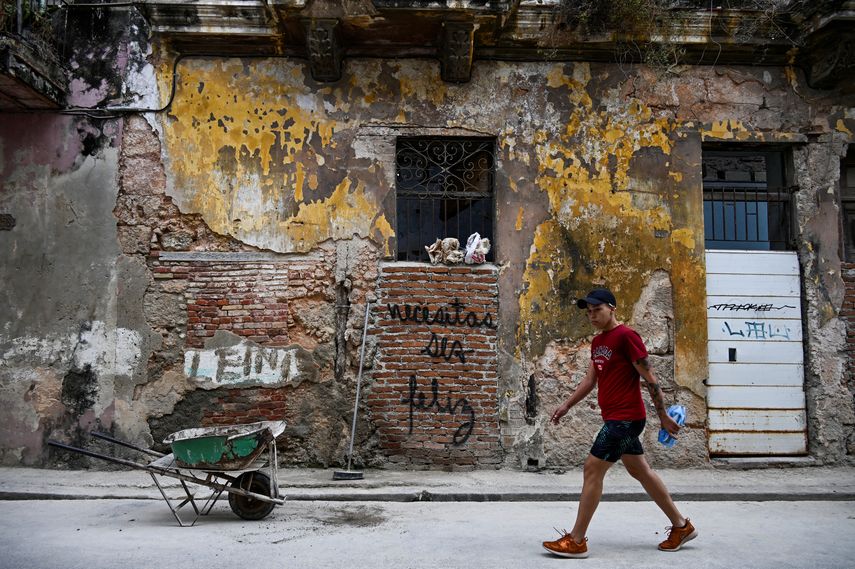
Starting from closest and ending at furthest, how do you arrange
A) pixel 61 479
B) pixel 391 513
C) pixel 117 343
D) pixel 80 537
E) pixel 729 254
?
pixel 80 537, pixel 391 513, pixel 61 479, pixel 117 343, pixel 729 254

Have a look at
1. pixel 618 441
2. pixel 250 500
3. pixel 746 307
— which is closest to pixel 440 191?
pixel 746 307

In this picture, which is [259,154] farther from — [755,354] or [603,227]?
[755,354]

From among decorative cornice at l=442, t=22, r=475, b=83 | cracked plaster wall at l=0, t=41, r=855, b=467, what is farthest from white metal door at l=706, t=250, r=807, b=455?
decorative cornice at l=442, t=22, r=475, b=83

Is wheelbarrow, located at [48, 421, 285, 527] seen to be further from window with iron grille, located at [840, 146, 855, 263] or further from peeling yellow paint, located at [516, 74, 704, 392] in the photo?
window with iron grille, located at [840, 146, 855, 263]

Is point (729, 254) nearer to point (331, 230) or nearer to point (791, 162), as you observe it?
point (791, 162)

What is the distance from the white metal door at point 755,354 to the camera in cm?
854

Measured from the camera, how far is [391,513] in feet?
20.7

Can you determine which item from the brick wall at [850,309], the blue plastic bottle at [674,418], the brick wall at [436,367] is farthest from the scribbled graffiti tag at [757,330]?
the blue plastic bottle at [674,418]

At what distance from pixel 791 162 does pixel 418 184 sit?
4595mm

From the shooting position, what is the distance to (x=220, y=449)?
580 centimetres

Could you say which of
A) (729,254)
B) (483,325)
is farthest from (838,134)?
(483,325)

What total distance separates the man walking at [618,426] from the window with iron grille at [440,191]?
12.4 ft

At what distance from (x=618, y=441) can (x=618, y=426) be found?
10cm

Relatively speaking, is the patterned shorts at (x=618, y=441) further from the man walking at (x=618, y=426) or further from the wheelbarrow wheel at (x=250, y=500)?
the wheelbarrow wheel at (x=250, y=500)
